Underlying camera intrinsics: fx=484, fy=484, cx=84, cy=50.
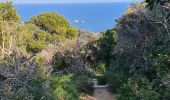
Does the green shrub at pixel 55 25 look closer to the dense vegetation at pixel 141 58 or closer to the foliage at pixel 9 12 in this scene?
the foliage at pixel 9 12

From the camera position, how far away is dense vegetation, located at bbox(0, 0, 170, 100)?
1279cm

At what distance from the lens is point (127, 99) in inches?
586

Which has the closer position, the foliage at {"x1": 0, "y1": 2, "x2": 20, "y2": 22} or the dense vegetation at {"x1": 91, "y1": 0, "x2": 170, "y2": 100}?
the dense vegetation at {"x1": 91, "y1": 0, "x2": 170, "y2": 100}

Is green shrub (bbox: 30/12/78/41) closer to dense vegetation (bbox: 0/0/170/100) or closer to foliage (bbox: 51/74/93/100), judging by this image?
dense vegetation (bbox: 0/0/170/100)

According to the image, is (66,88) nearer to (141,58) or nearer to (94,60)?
(141,58)

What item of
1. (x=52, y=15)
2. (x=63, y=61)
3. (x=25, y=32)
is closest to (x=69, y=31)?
(x=52, y=15)

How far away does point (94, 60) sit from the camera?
27.2 m

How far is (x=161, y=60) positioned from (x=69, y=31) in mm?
20961

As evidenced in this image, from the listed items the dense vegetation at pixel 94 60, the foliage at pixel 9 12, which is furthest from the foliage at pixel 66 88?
the foliage at pixel 9 12

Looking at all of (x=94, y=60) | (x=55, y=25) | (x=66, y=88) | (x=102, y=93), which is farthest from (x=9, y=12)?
(x=66, y=88)

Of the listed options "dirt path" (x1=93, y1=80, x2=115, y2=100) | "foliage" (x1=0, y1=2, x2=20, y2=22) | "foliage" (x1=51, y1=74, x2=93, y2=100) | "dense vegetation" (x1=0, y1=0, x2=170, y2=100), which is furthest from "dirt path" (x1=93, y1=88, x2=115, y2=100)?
"foliage" (x1=0, y1=2, x2=20, y2=22)

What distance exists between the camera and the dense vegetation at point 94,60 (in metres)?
12.8

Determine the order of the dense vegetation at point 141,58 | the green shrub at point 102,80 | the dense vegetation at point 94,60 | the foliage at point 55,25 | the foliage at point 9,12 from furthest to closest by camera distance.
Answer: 1. the foliage at point 55,25
2. the foliage at point 9,12
3. the green shrub at point 102,80
4. the dense vegetation at point 141,58
5. the dense vegetation at point 94,60

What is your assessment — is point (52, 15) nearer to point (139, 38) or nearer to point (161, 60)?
point (139, 38)
